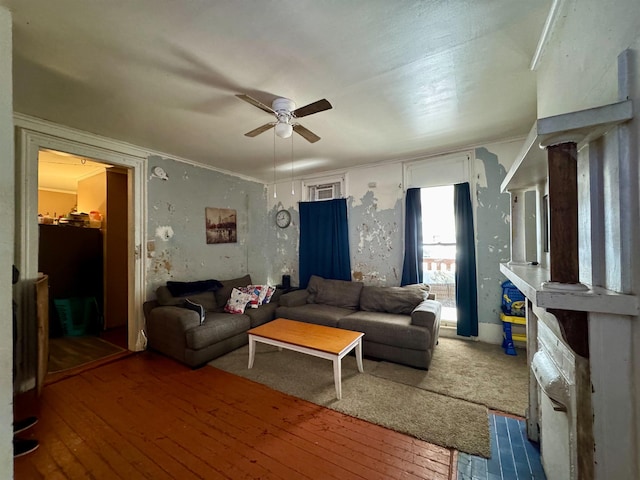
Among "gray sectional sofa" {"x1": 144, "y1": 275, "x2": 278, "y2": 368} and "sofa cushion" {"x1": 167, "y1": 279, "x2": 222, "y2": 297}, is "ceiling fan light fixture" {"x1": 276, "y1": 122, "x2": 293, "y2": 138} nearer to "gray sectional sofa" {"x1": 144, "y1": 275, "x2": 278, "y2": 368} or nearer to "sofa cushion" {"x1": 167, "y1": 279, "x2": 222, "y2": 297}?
"gray sectional sofa" {"x1": 144, "y1": 275, "x2": 278, "y2": 368}

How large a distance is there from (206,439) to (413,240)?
10.3 feet

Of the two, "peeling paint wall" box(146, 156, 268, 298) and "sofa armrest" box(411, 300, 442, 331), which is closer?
"sofa armrest" box(411, 300, 442, 331)

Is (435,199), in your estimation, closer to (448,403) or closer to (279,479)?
(448,403)

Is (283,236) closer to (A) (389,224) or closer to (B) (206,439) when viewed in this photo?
(A) (389,224)

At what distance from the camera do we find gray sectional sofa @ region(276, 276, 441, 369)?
258cm

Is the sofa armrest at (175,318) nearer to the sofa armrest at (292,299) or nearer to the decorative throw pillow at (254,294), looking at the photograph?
the decorative throw pillow at (254,294)

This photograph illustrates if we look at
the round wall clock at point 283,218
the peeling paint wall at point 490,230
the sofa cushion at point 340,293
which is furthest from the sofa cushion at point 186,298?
the peeling paint wall at point 490,230

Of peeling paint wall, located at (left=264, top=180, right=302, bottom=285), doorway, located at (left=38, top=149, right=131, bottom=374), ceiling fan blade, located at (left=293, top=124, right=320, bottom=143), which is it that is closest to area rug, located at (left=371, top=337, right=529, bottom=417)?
ceiling fan blade, located at (left=293, top=124, right=320, bottom=143)

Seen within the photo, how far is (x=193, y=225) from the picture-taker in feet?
12.0

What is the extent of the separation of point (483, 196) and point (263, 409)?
11.3 feet

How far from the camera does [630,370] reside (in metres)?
0.71

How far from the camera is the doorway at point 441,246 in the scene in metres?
3.53

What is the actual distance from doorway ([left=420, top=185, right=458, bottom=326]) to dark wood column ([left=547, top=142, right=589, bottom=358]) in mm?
2820

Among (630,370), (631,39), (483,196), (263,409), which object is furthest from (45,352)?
(483,196)
